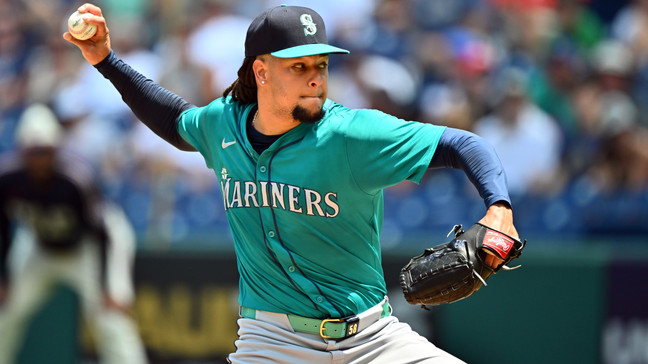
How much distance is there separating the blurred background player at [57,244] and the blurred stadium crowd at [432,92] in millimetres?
299

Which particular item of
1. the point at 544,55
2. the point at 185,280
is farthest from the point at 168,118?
the point at 544,55

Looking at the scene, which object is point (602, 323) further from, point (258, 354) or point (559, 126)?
point (258, 354)

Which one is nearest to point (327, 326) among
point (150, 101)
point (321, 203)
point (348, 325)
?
point (348, 325)

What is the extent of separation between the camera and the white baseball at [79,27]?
3.67 m

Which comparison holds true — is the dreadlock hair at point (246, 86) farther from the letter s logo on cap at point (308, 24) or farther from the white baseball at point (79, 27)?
the white baseball at point (79, 27)

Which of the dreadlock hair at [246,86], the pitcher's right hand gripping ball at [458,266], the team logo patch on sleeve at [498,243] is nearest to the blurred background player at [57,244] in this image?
the dreadlock hair at [246,86]

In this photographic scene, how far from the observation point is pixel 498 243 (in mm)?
2871

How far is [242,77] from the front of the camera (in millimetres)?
3604

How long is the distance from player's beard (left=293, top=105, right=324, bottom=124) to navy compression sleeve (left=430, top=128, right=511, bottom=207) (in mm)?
494

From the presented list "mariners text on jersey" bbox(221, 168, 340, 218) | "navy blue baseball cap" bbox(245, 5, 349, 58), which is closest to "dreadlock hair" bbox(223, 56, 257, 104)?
"navy blue baseball cap" bbox(245, 5, 349, 58)

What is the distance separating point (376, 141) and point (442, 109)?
4.63m

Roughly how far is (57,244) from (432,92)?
3.72 m

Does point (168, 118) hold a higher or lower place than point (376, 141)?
higher

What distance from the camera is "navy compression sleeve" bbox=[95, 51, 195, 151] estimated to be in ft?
12.5
